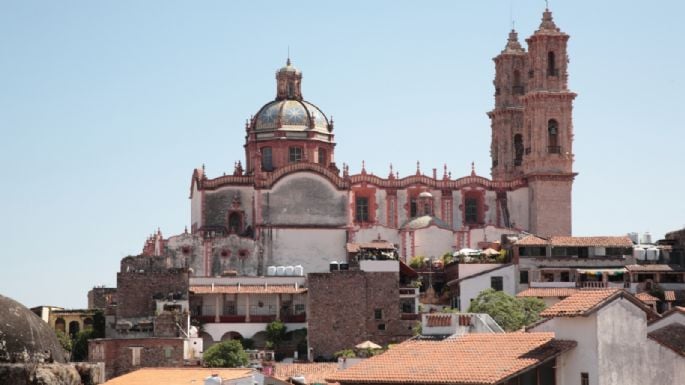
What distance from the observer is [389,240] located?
304 ft

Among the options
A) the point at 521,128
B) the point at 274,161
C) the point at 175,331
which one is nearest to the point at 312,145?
the point at 274,161

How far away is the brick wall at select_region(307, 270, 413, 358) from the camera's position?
75.6 metres

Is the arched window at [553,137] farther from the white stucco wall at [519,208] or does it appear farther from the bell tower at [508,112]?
the bell tower at [508,112]

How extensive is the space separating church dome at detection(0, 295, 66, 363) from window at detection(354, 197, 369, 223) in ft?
267

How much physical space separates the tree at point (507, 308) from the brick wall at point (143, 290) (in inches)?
612

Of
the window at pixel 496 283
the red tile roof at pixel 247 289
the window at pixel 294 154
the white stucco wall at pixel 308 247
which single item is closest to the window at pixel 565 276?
the window at pixel 496 283

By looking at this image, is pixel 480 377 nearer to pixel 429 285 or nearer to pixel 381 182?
pixel 429 285

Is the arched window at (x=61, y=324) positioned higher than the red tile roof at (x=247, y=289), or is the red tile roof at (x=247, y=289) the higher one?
the red tile roof at (x=247, y=289)

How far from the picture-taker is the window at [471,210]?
318ft

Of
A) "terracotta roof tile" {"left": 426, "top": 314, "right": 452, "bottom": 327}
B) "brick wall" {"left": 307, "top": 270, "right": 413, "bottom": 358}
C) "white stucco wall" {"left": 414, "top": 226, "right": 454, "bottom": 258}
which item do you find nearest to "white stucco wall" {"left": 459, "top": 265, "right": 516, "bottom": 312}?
"brick wall" {"left": 307, "top": 270, "right": 413, "bottom": 358}

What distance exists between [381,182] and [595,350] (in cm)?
7030

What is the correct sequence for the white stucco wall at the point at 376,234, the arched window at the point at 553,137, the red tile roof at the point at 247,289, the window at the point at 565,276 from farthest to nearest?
the arched window at the point at 553,137 → the white stucco wall at the point at 376,234 → the window at the point at 565,276 → the red tile roof at the point at 247,289

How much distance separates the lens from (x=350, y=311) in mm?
76000

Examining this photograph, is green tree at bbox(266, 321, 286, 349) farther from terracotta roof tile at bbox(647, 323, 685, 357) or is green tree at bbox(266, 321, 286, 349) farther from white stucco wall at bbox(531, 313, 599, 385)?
white stucco wall at bbox(531, 313, 599, 385)
